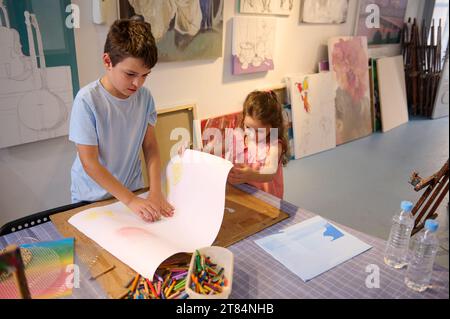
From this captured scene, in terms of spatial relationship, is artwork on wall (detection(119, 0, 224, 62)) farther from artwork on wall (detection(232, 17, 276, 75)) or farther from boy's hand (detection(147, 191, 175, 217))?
boy's hand (detection(147, 191, 175, 217))

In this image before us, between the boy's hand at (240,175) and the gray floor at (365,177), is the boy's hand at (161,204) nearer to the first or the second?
the boy's hand at (240,175)

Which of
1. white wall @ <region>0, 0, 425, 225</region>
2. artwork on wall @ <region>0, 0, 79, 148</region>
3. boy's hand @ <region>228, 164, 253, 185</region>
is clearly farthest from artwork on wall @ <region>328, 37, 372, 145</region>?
boy's hand @ <region>228, 164, 253, 185</region>

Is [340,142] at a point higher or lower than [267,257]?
lower

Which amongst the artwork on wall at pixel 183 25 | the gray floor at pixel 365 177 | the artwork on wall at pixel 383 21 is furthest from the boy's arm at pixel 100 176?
the artwork on wall at pixel 383 21

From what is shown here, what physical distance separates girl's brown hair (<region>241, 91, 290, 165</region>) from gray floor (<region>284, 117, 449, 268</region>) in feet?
4.00

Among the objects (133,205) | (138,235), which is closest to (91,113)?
(133,205)

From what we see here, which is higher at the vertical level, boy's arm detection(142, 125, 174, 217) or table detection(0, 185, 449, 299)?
boy's arm detection(142, 125, 174, 217)

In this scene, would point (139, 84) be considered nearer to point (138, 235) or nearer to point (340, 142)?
point (138, 235)

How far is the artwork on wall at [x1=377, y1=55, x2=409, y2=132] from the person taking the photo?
13.7 ft

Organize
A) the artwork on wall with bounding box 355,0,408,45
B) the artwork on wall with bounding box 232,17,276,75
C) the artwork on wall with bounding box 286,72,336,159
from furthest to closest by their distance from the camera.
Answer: the artwork on wall with bounding box 355,0,408,45, the artwork on wall with bounding box 286,72,336,159, the artwork on wall with bounding box 232,17,276,75

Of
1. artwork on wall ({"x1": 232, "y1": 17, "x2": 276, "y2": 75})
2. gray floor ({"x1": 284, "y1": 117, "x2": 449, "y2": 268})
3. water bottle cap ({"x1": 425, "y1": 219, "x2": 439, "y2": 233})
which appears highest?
artwork on wall ({"x1": 232, "y1": 17, "x2": 276, "y2": 75})

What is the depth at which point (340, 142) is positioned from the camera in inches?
147
